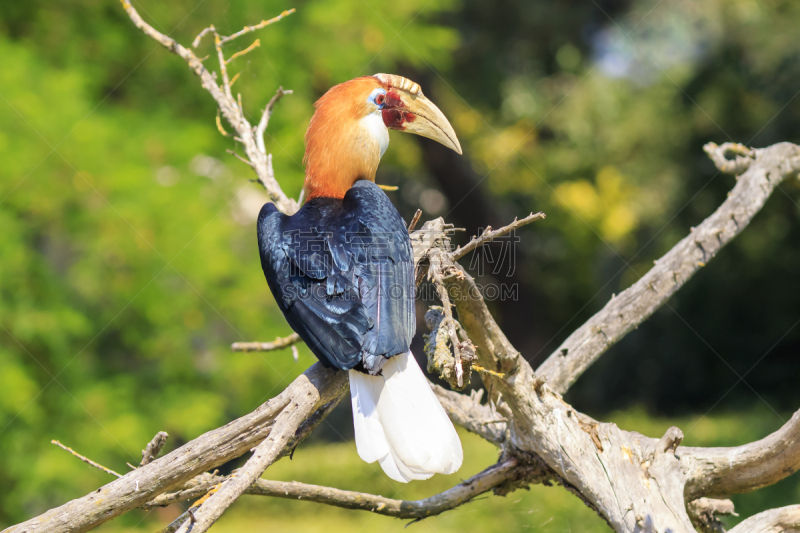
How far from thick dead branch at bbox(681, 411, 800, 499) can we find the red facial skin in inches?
77.5

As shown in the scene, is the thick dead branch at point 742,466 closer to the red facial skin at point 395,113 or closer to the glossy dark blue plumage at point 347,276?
the glossy dark blue plumage at point 347,276

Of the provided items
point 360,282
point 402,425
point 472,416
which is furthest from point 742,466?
point 360,282

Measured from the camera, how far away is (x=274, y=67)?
19.5ft

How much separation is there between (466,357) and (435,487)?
6.44 metres

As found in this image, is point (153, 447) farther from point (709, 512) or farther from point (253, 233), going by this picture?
point (253, 233)

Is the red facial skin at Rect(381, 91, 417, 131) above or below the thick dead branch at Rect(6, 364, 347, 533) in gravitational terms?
above

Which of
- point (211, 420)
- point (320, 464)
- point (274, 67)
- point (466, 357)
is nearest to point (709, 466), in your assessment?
point (466, 357)

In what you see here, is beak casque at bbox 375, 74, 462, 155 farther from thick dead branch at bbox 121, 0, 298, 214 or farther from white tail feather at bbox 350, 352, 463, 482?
white tail feather at bbox 350, 352, 463, 482

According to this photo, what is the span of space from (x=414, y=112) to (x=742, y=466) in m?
2.14

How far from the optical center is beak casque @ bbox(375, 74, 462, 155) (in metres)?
3.11

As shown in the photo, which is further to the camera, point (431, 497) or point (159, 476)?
point (431, 497)

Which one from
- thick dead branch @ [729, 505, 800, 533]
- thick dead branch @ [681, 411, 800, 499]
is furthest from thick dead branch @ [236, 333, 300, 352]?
thick dead branch @ [729, 505, 800, 533]

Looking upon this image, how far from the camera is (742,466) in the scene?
7.63 feet

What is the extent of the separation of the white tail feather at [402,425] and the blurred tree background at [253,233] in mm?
3567
